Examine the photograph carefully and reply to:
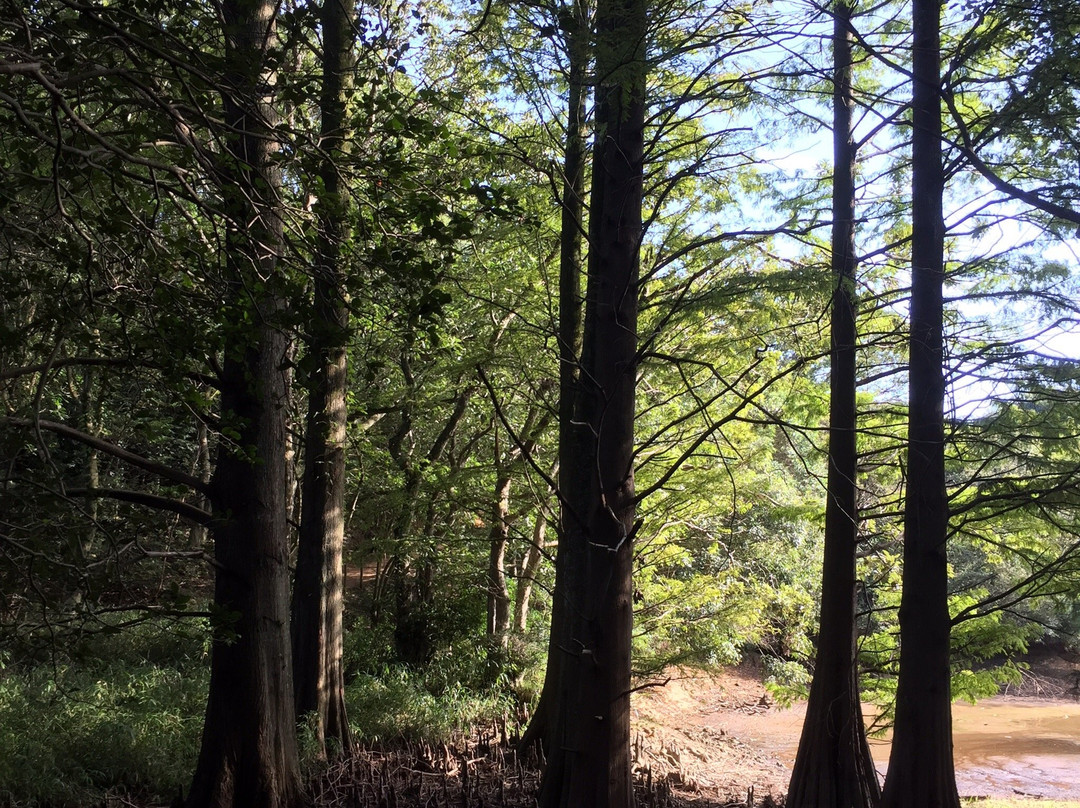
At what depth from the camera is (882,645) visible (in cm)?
1138

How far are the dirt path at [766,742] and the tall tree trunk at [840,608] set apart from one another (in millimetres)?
1101

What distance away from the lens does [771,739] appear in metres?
16.6

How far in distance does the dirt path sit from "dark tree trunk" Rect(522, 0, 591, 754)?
1.64 metres

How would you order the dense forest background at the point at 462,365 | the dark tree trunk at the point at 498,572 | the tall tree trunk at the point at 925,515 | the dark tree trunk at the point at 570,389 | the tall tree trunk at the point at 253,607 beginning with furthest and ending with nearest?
the dark tree trunk at the point at 498,572, the tall tree trunk at the point at 925,515, the tall tree trunk at the point at 253,607, the dark tree trunk at the point at 570,389, the dense forest background at the point at 462,365

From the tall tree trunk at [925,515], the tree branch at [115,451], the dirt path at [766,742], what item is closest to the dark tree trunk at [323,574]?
the tree branch at [115,451]

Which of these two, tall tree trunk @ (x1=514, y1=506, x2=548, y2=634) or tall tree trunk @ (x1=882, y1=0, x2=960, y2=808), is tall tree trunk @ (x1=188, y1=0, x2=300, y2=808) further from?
tall tree trunk @ (x1=514, y1=506, x2=548, y2=634)

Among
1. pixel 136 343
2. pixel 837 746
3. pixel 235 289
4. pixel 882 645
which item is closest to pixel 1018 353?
pixel 837 746

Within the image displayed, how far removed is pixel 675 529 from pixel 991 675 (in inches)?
175

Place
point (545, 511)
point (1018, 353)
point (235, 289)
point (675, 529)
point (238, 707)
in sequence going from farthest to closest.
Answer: point (675, 529)
point (545, 511)
point (1018, 353)
point (238, 707)
point (235, 289)

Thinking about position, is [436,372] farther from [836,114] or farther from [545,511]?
[836,114]

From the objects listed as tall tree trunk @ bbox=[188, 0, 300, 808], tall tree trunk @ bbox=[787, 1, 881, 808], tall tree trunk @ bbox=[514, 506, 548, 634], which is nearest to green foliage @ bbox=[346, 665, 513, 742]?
tall tree trunk @ bbox=[514, 506, 548, 634]

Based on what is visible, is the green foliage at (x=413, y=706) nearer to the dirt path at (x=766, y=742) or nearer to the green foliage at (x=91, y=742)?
the green foliage at (x=91, y=742)

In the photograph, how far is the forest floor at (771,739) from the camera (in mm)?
11250

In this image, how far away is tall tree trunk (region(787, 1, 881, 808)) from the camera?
28.2ft
